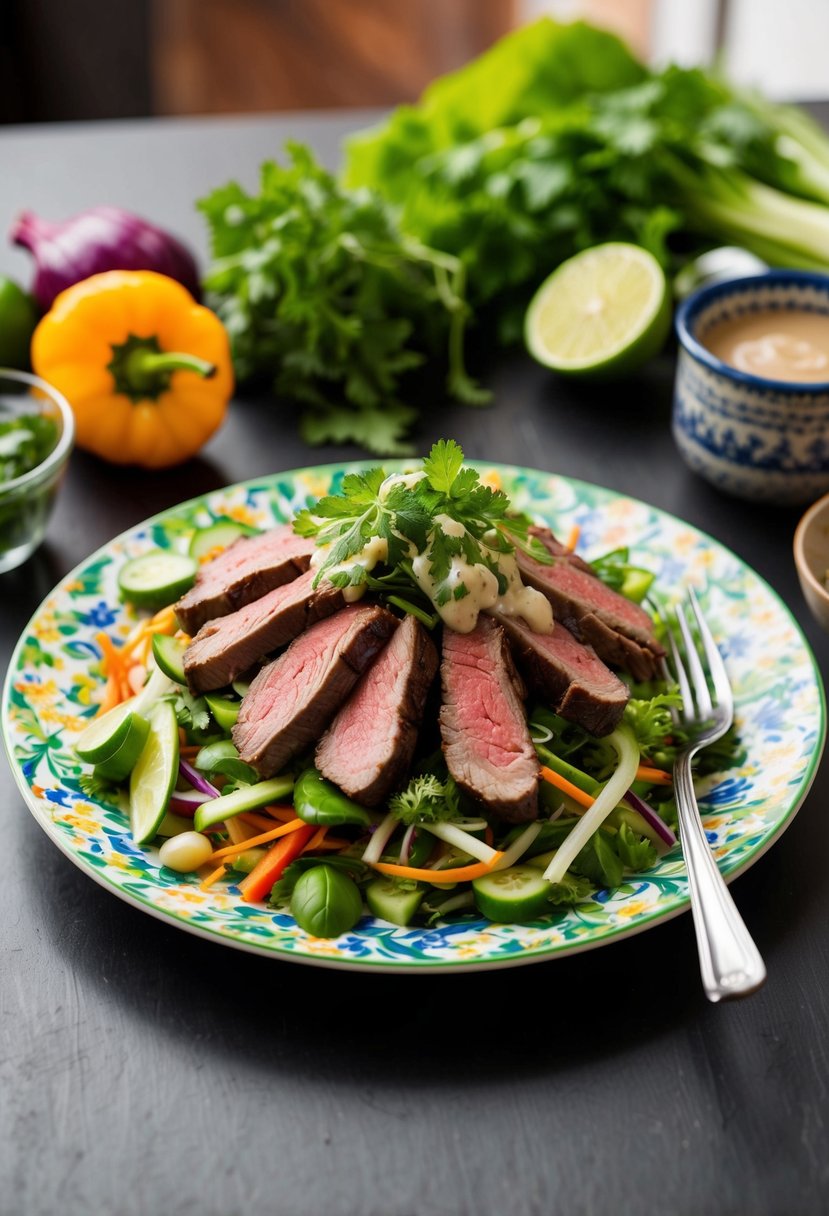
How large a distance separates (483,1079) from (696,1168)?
416 mm

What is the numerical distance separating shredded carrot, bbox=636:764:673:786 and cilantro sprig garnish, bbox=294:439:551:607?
0.57 meters

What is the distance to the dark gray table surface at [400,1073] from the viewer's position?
2.15 meters

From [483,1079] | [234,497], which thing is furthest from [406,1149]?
[234,497]

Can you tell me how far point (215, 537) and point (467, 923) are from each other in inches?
59.5

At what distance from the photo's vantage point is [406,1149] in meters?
2.20

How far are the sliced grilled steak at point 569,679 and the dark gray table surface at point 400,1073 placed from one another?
50 cm

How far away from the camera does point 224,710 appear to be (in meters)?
2.94

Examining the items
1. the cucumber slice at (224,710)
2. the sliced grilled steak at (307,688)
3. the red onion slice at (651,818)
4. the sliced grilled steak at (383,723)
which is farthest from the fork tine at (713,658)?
the cucumber slice at (224,710)

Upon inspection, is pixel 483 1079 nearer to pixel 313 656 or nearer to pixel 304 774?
pixel 304 774

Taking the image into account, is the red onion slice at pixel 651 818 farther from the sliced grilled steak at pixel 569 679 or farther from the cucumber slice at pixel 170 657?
the cucumber slice at pixel 170 657

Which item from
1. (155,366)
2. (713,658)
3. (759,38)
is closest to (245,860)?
(713,658)

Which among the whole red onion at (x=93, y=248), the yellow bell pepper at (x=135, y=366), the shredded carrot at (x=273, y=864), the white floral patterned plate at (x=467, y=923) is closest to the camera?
the white floral patterned plate at (x=467, y=923)

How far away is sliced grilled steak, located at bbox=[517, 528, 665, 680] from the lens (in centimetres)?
304

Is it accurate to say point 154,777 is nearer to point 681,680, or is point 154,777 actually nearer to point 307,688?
point 307,688
